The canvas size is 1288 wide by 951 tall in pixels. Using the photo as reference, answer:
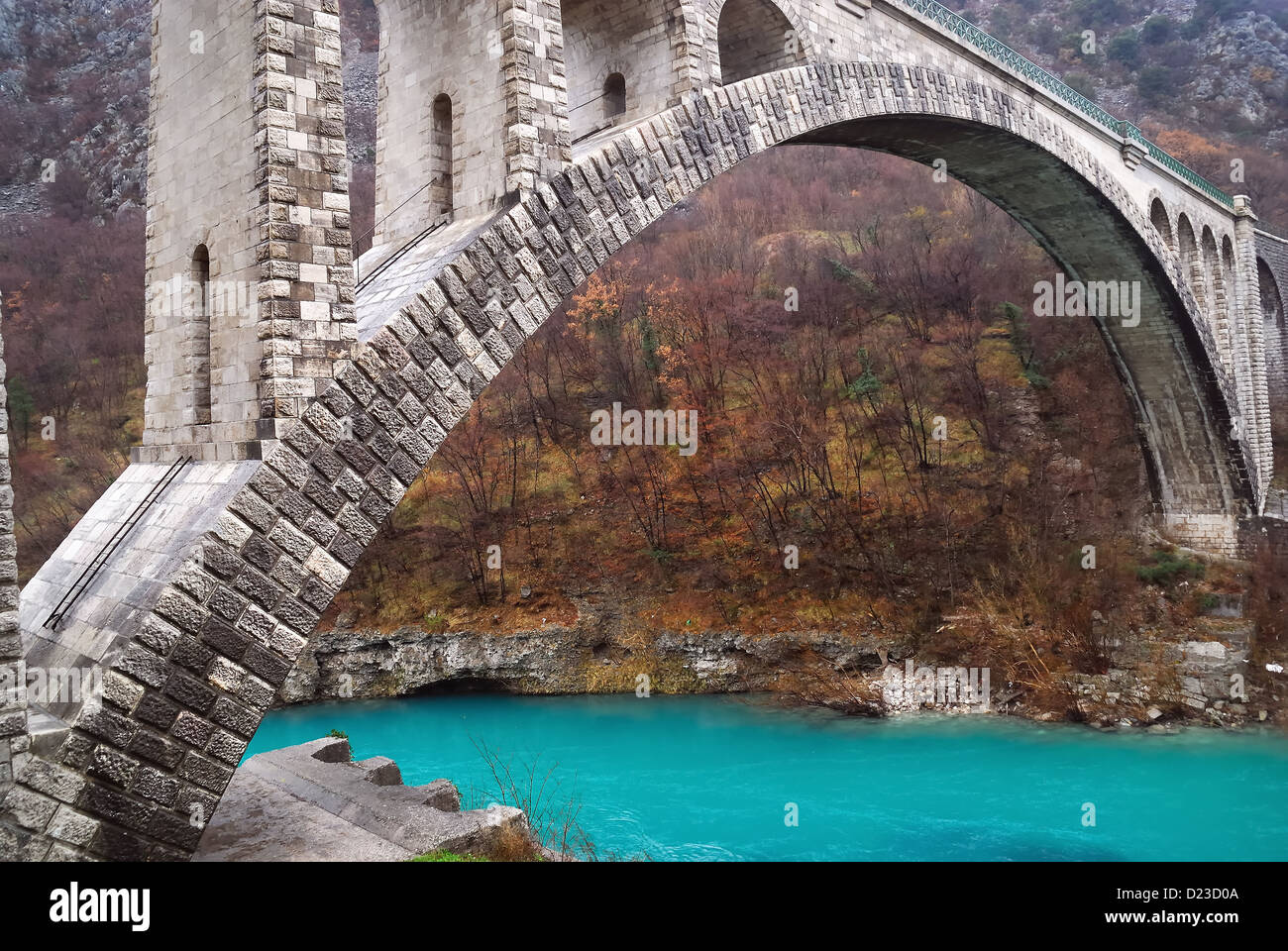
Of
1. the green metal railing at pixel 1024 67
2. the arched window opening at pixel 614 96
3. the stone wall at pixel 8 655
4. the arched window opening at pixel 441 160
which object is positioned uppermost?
the green metal railing at pixel 1024 67

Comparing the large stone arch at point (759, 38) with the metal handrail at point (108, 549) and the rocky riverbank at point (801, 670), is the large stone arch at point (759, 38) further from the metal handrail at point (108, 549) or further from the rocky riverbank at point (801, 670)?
the rocky riverbank at point (801, 670)

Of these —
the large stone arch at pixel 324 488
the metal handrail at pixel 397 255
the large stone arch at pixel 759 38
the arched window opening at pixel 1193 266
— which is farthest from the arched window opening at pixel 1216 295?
the metal handrail at pixel 397 255

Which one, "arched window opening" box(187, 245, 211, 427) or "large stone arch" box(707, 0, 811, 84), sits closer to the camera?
"arched window opening" box(187, 245, 211, 427)

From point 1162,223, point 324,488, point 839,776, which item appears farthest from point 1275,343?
point 324,488

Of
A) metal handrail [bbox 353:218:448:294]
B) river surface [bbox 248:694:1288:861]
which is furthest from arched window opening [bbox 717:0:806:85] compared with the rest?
river surface [bbox 248:694:1288:861]

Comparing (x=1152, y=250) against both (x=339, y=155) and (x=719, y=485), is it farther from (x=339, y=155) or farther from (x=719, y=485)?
(x=339, y=155)

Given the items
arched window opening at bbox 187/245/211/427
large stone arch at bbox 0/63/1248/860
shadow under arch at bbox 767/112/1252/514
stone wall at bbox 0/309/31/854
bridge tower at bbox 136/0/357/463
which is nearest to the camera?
stone wall at bbox 0/309/31/854

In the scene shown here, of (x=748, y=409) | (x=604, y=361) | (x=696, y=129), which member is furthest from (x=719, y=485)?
(x=696, y=129)

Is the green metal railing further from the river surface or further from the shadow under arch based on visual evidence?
the river surface
